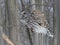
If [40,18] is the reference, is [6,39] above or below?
below

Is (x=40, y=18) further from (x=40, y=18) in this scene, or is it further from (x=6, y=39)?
(x=6, y=39)

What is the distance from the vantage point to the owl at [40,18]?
3.29ft

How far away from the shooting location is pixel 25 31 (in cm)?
103

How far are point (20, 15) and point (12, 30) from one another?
0.11m

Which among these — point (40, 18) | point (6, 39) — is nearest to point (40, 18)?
point (40, 18)

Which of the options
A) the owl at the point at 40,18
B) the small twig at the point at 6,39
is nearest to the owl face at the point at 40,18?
the owl at the point at 40,18

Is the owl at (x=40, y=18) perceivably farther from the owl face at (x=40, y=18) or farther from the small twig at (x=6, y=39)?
the small twig at (x=6, y=39)

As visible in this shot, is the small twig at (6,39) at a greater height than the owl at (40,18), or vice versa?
the owl at (40,18)

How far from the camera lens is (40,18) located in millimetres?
1011

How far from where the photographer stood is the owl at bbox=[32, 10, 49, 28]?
100 cm

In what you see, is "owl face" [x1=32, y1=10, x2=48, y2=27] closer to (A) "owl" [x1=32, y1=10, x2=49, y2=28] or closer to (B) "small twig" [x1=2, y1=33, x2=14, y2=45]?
(A) "owl" [x1=32, y1=10, x2=49, y2=28]

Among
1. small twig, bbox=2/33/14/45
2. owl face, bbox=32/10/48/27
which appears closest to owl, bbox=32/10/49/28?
owl face, bbox=32/10/48/27

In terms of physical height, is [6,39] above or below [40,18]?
below

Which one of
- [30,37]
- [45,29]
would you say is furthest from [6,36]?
[45,29]
